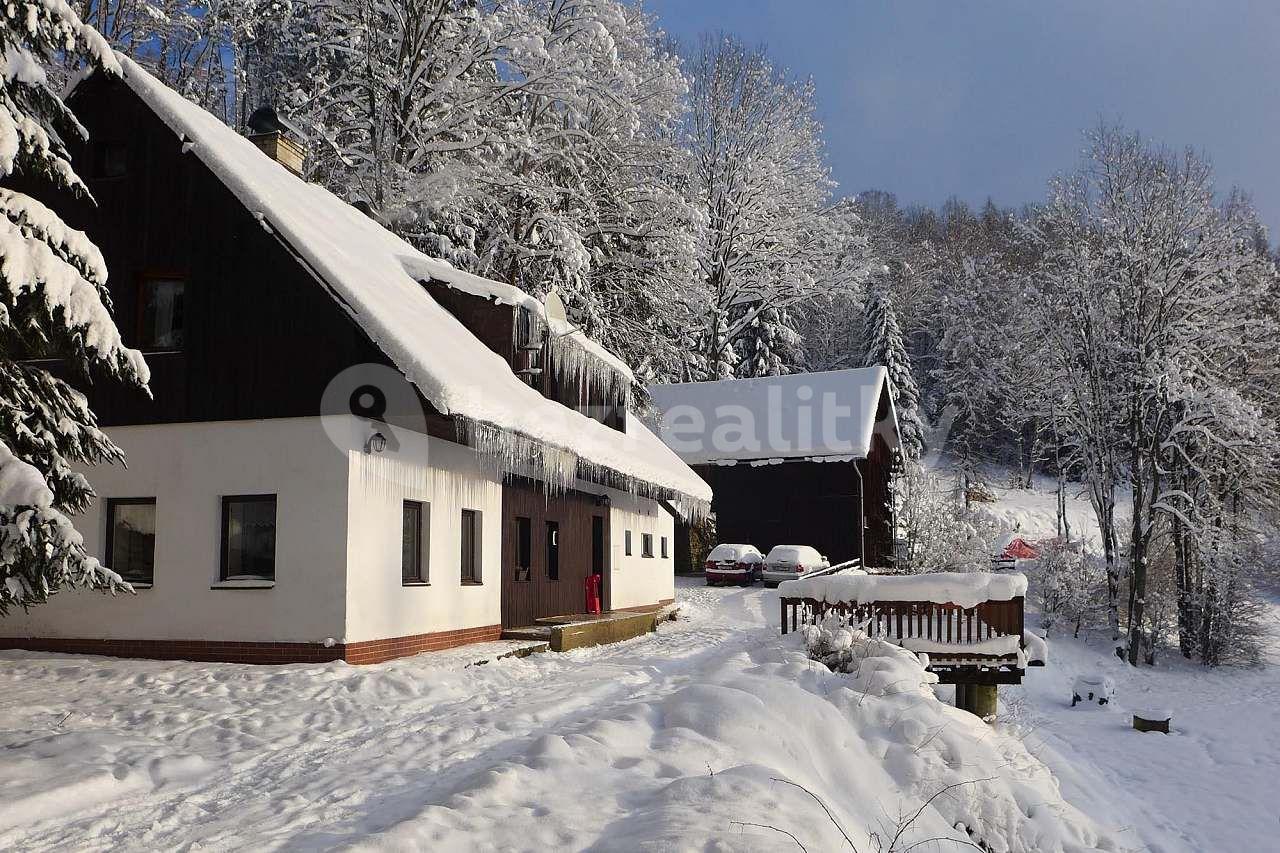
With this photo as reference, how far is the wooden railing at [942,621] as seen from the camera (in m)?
14.5

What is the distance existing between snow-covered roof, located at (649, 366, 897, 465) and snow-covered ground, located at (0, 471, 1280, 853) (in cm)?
2095

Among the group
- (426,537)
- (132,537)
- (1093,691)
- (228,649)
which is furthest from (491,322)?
(1093,691)

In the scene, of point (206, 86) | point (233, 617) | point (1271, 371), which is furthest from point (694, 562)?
point (233, 617)

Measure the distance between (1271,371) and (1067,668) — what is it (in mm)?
10069

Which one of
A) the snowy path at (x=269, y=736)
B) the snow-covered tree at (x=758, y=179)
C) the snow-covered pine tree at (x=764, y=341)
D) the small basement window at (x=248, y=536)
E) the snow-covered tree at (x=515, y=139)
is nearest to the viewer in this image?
the snowy path at (x=269, y=736)

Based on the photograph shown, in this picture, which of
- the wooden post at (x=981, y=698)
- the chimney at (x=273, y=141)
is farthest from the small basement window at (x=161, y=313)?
the wooden post at (x=981, y=698)

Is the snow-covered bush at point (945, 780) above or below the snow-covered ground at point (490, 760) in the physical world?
below

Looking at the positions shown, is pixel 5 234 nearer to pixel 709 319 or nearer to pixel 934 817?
pixel 934 817

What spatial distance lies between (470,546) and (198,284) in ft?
17.0

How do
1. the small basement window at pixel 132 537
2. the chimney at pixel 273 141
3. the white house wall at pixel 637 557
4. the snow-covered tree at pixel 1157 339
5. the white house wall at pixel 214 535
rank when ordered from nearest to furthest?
the white house wall at pixel 214 535 < the small basement window at pixel 132 537 < the chimney at pixel 273 141 < the white house wall at pixel 637 557 < the snow-covered tree at pixel 1157 339

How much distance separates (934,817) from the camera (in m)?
7.29

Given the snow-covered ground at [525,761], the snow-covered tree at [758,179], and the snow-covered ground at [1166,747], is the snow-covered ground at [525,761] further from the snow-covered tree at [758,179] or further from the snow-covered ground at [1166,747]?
the snow-covered tree at [758,179]

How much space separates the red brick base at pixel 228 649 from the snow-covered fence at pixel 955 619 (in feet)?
20.9

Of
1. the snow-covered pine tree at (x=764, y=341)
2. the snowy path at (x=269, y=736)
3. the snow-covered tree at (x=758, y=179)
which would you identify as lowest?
the snowy path at (x=269, y=736)
